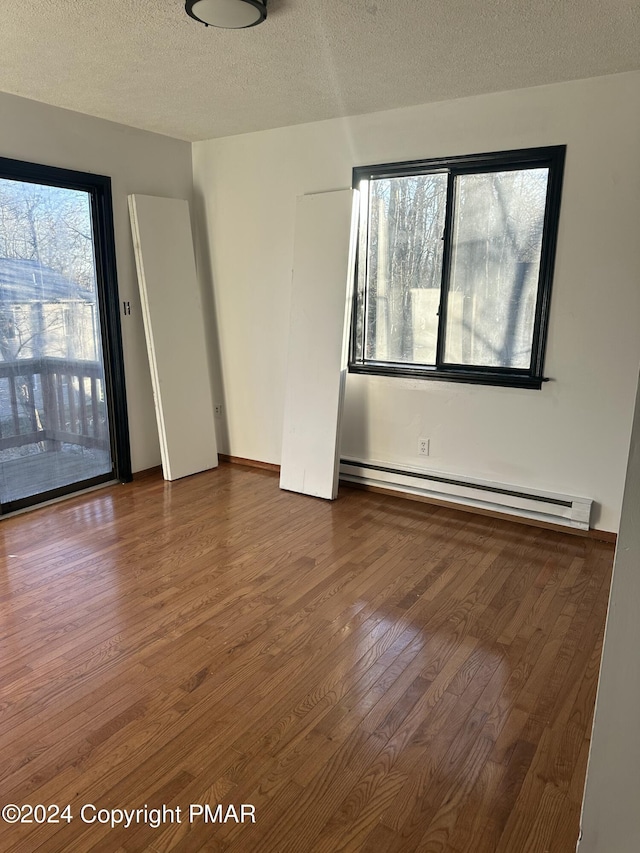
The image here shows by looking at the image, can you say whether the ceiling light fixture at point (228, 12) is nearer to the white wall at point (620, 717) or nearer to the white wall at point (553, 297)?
the white wall at point (553, 297)

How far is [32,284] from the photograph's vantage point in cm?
361

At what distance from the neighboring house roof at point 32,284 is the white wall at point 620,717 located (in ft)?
12.0

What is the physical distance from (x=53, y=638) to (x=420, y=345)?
268cm

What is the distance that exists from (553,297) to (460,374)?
2.29 ft

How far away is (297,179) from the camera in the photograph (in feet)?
13.3

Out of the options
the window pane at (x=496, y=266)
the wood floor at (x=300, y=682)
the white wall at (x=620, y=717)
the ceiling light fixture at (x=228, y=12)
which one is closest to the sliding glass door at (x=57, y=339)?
the wood floor at (x=300, y=682)

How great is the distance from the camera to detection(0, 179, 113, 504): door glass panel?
11.5 feet

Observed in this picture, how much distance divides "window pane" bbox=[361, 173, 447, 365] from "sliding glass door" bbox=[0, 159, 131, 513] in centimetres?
182

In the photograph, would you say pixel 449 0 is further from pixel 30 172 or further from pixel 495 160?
pixel 30 172

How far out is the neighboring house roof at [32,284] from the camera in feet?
11.4

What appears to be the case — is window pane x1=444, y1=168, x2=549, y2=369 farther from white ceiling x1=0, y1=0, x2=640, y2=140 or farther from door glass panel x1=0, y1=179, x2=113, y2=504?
door glass panel x1=0, y1=179, x2=113, y2=504

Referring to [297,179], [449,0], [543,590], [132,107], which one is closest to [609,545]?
[543,590]

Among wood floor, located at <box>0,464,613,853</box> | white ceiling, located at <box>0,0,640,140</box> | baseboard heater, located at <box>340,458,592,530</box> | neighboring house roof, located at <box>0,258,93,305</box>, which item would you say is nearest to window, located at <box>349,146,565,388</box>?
white ceiling, located at <box>0,0,640,140</box>
